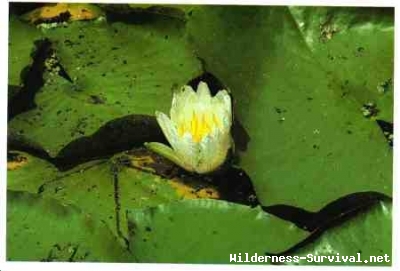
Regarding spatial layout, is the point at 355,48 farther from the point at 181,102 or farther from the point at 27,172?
the point at 27,172

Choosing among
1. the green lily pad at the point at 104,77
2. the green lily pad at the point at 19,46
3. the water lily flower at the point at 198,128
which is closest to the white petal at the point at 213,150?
the water lily flower at the point at 198,128

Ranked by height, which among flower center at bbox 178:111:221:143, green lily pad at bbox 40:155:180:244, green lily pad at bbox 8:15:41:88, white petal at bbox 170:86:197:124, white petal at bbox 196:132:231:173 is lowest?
green lily pad at bbox 40:155:180:244

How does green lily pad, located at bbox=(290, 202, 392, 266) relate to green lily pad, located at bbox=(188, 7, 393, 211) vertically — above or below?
below

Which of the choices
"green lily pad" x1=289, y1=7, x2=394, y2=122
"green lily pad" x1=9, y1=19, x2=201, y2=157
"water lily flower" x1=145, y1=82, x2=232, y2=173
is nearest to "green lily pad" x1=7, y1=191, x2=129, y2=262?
"green lily pad" x1=9, y1=19, x2=201, y2=157

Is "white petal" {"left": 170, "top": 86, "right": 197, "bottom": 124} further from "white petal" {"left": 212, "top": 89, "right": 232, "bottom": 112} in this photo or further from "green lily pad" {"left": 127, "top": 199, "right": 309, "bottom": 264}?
"green lily pad" {"left": 127, "top": 199, "right": 309, "bottom": 264}

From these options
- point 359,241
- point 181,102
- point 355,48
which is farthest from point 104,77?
point 359,241
